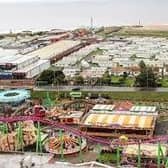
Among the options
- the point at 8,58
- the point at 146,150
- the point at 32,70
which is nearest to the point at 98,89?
the point at 32,70

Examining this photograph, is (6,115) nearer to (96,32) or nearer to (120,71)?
(120,71)

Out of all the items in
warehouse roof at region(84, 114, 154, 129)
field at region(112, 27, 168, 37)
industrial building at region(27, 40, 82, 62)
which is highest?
field at region(112, 27, 168, 37)

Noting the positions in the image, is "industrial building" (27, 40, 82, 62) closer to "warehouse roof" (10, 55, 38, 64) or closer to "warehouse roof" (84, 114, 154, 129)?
"warehouse roof" (10, 55, 38, 64)

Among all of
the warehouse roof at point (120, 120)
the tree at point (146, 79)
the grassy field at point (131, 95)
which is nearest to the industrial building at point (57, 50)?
the grassy field at point (131, 95)

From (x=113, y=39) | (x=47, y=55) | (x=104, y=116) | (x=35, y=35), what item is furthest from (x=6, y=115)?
(x=35, y=35)

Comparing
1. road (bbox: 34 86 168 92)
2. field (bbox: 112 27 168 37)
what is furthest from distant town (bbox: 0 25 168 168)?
field (bbox: 112 27 168 37)

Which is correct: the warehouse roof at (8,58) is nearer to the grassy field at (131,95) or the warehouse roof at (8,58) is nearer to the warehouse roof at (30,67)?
the warehouse roof at (30,67)

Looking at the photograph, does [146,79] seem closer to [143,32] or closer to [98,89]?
[98,89]
